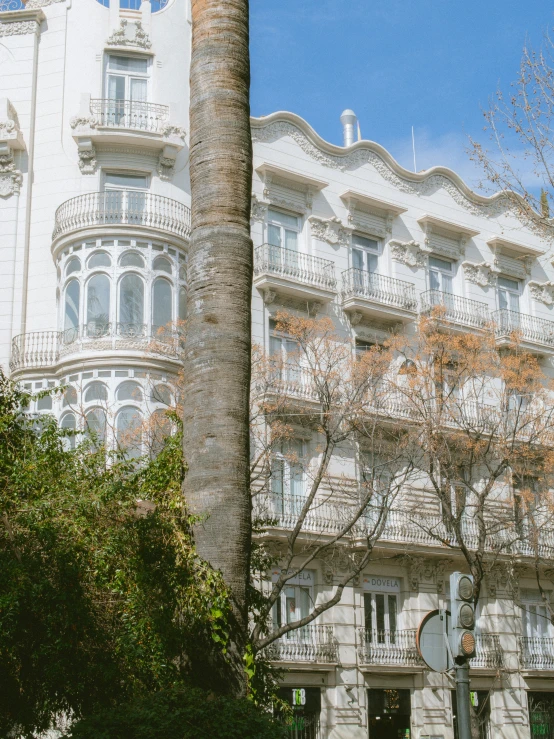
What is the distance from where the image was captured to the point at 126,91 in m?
25.8

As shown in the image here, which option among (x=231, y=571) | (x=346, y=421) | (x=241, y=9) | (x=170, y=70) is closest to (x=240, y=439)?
(x=231, y=571)

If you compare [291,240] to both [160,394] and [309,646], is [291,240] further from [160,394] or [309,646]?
[309,646]

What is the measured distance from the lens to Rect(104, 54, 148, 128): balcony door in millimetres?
25109

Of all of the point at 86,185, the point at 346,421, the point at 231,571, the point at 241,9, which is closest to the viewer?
the point at 231,571

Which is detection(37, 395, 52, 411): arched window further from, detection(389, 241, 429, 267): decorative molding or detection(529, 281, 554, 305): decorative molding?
detection(529, 281, 554, 305): decorative molding

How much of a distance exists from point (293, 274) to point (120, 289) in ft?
17.6

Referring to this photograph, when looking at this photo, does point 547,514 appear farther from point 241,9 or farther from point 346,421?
point 241,9

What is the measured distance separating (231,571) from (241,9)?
19.4 feet

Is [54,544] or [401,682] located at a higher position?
[54,544]

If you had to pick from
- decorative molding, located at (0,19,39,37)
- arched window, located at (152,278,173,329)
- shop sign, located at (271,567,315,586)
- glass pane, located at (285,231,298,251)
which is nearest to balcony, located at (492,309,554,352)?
glass pane, located at (285,231,298,251)

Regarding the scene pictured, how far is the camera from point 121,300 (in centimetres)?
2294

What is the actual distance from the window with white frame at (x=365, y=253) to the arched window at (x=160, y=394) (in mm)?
8260

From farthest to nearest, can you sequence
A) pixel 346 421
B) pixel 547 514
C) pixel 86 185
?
1. pixel 547 514
2. pixel 86 185
3. pixel 346 421

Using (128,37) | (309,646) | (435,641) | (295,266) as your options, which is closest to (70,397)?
(295,266)
